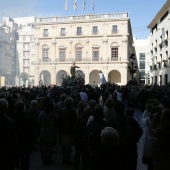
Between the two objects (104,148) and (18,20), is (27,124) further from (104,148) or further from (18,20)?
(18,20)

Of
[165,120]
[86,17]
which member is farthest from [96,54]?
[165,120]

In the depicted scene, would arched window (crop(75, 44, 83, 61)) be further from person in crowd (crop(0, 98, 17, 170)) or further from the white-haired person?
the white-haired person

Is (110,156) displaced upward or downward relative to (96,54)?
downward

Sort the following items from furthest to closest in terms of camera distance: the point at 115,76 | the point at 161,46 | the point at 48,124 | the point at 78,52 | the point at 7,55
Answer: the point at 7,55 < the point at 115,76 < the point at 78,52 < the point at 161,46 < the point at 48,124

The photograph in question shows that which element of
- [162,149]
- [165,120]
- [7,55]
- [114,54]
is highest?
[7,55]

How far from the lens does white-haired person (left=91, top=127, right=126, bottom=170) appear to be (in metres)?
3.30

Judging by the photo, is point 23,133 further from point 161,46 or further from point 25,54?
point 25,54

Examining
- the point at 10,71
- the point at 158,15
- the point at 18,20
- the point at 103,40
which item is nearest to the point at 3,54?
the point at 10,71

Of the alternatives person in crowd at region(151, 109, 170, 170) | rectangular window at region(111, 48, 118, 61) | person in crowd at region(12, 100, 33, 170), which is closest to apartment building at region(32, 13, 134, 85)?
rectangular window at region(111, 48, 118, 61)

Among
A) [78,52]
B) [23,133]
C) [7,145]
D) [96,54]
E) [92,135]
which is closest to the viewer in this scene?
[7,145]

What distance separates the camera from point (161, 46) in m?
36.2

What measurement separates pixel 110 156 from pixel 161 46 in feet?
114

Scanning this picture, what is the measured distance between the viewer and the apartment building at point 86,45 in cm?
4841

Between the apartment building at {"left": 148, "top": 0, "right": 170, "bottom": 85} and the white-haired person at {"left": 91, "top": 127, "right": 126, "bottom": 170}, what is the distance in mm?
30176
